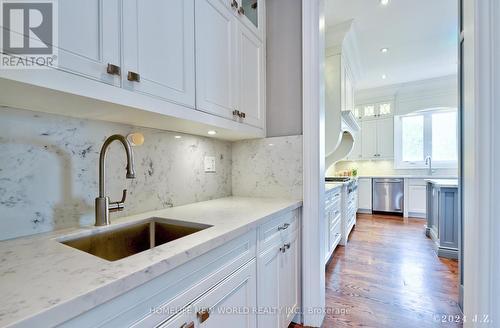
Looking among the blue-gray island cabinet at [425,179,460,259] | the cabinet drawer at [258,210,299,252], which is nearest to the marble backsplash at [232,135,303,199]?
the cabinet drawer at [258,210,299,252]

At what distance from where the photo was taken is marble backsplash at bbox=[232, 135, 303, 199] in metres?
1.56

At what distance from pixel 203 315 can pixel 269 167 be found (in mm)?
1091

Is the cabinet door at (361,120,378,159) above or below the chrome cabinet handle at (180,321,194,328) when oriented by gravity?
above

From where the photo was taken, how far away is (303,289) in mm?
1517

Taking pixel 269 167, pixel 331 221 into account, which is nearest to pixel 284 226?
pixel 269 167

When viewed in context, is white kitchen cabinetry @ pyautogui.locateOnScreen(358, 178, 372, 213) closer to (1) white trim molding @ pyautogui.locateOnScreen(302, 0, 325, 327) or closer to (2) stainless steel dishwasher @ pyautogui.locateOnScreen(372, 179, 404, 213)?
(2) stainless steel dishwasher @ pyautogui.locateOnScreen(372, 179, 404, 213)

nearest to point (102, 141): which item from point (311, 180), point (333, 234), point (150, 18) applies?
point (150, 18)

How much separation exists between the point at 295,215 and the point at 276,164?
1.25ft

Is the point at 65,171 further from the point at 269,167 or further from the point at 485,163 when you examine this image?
the point at 485,163

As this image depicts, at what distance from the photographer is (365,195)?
5.39 metres

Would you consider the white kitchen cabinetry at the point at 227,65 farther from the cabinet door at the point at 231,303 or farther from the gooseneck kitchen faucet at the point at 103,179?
the cabinet door at the point at 231,303

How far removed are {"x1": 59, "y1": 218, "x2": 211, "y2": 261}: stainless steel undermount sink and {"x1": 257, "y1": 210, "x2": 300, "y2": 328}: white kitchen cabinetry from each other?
1.27 ft

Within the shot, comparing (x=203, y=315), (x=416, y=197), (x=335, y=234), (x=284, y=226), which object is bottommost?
(x=335, y=234)

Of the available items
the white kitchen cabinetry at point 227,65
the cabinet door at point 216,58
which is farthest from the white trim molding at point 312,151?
the cabinet door at point 216,58
